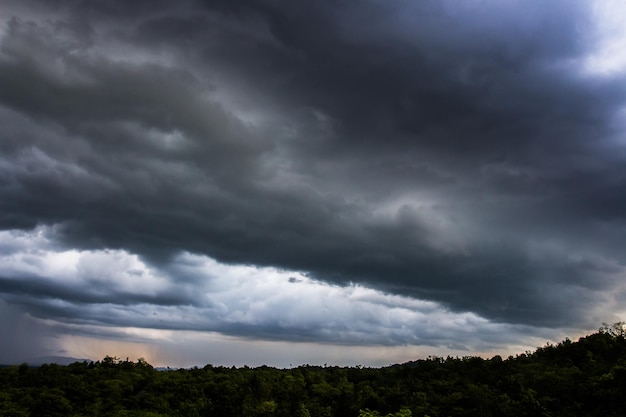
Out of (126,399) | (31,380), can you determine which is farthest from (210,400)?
(31,380)

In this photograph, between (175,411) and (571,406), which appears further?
(175,411)

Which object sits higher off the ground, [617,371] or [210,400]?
[617,371]

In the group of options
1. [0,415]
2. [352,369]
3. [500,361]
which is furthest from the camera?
[352,369]

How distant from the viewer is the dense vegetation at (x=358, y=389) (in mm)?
40969

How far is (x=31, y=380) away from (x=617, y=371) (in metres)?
57.9

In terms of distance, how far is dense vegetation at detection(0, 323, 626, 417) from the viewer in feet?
134

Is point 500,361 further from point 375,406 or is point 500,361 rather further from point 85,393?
point 85,393

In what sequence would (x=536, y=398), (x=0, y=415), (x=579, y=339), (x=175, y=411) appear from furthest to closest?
(x=579, y=339), (x=175, y=411), (x=536, y=398), (x=0, y=415)

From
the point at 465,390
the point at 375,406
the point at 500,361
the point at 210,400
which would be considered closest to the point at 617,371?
the point at 465,390

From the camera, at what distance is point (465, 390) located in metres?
46.5

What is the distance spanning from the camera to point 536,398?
138ft

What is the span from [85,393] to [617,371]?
162 ft

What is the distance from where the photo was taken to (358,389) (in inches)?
2087

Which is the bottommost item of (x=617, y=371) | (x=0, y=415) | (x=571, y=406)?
(x=0, y=415)
